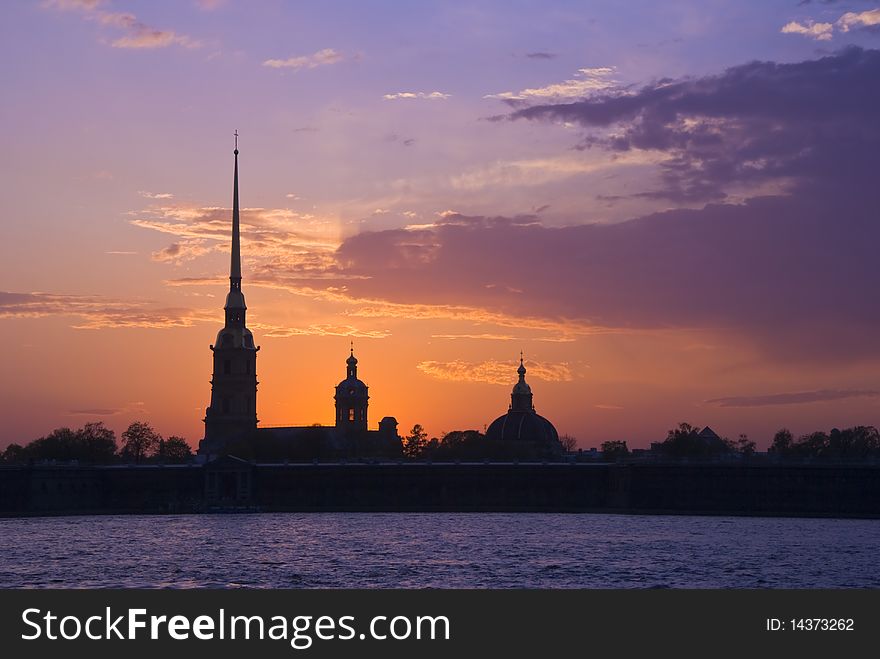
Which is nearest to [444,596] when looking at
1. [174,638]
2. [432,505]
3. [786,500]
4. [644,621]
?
[644,621]

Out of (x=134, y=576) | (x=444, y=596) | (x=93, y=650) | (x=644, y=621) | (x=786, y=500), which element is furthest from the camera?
(x=786, y=500)

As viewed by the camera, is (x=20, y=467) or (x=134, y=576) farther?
(x=20, y=467)

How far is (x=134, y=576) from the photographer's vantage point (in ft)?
245

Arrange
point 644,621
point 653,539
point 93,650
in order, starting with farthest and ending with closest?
point 653,539
point 644,621
point 93,650

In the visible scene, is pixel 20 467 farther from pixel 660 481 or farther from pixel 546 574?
pixel 546 574

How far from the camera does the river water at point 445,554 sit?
237 feet

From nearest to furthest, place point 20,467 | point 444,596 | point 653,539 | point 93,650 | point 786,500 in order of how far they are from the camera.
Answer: point 93,650
point 444,596
point 653,539
point 786,500
point 20,467

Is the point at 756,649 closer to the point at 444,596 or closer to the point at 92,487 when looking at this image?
the point at 444,596

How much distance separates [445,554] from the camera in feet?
289

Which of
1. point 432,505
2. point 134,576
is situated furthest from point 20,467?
point 134,576

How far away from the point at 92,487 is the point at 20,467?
9034mm

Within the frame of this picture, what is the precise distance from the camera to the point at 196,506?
166 metres

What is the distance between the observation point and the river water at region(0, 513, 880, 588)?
72188 millimetres

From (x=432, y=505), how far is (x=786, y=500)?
3814cm
